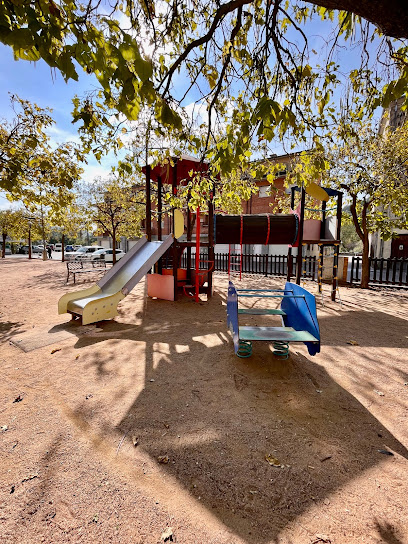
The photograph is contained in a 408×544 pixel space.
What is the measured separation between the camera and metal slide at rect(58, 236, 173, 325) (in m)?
6.19

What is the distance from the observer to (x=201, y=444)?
2441 mm

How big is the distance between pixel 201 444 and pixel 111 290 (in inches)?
223

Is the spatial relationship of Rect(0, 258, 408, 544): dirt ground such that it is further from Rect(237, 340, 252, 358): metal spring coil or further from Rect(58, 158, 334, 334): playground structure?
Rect(58, 158, 334, 334): playground structure

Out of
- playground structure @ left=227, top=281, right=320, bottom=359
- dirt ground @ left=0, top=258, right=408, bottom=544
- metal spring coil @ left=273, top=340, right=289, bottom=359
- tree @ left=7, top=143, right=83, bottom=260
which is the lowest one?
dirt ground @ left=0, top=258, right=408, bottom=544

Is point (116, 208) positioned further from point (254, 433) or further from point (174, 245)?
point (254, 433)

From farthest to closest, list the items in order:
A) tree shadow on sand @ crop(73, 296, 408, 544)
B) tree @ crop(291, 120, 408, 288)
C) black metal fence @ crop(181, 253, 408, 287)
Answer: black metal fence @ crop(181, 253, 408, 287), tree @ crop(291, 120, 408, 288), tree shadow on sand @ crop(73, 296, 408, 544)

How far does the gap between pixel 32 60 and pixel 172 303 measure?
7.05m

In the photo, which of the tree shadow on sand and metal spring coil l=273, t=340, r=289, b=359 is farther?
metal spring coil l=273, t=340, r=289, b=359

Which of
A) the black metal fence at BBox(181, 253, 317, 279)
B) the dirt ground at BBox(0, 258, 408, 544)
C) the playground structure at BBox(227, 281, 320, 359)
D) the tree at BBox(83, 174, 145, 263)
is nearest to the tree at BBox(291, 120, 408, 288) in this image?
the black metal fence at BBox(181, 253, 317, 279)

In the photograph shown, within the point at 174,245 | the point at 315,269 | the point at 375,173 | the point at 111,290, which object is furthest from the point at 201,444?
the point at 315,269

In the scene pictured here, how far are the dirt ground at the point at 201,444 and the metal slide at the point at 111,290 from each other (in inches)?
51.8

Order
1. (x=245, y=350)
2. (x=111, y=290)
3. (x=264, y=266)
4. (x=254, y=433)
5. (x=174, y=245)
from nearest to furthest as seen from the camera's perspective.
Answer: (x=254, y=433), (x=245, y=350), (x=111, y=290), (x=174, y=245), (x=264, y=266)

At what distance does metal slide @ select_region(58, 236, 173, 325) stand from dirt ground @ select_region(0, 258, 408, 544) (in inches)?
51.8

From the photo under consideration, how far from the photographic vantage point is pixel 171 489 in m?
1.99
